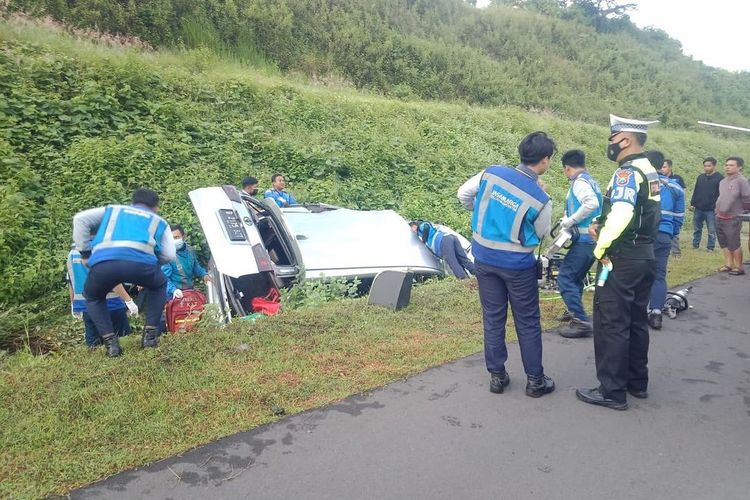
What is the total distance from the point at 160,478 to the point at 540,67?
993 inches

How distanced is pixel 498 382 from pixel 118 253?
3.12m

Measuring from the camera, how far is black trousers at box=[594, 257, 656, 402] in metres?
3.72

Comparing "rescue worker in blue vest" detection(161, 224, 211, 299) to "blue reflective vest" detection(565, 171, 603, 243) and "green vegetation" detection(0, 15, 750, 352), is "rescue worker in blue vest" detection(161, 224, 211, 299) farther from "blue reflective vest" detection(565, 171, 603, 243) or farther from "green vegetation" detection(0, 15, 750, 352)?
"blue reflective vest" detection(565, 171, 603, 243)

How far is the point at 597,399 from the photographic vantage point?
377cm

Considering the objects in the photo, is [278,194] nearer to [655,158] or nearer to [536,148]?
[655,158]

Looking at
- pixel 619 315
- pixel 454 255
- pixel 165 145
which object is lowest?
pixel 454 255

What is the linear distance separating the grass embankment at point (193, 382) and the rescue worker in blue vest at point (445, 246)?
1577 millimetres

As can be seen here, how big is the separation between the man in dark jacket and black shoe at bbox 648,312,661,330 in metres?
6.30

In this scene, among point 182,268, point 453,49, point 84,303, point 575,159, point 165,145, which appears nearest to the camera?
point 84,303

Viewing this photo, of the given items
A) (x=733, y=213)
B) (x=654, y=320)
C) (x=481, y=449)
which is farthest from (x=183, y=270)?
(x=733, y=213)

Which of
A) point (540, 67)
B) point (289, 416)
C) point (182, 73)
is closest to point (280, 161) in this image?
point (182, 73)

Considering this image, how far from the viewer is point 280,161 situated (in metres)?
10.3

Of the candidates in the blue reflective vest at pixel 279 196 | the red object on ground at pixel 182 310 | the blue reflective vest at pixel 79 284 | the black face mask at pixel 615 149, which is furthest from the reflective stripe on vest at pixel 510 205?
the blue reflective vest at pixel 279 196

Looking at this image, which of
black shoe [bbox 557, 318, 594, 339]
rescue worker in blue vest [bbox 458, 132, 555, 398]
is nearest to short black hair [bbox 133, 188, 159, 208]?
rescue worker in blue vest [bbox 458, 132, 555, 398]
